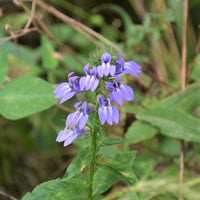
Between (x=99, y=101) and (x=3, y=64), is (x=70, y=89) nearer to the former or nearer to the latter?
(x=99, y=101)

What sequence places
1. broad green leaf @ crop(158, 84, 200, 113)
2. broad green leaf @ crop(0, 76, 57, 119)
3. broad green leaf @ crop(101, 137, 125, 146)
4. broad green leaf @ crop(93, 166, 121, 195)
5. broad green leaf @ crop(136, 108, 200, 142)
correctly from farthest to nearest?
broad green leaf @ crop(158, 84, 200, 113) < broad green leaf @ crop(136, 108, 200, 142) < broad green leaf @ crop(0, 76, 57, 119) < broad green leaf @ crop(93, 166, 121, 195) < broad green leaf @ crop(101, 137, 125, 146)

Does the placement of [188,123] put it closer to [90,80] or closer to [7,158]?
[90,80]

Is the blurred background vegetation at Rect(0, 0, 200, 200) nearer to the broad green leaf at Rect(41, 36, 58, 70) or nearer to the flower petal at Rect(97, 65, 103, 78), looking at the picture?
the broad green leaf at Rect(41, 36, 58, 70)

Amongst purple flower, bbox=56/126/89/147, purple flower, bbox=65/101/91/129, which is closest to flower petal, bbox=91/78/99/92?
purple flower, bbox=65/101/91/129

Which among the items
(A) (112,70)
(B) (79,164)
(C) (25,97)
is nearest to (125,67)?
(A) (112,70)

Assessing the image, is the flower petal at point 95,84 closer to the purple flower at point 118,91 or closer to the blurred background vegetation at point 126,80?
the purple flower at point 118,91

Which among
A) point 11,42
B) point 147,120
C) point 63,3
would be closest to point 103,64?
point 147,120
